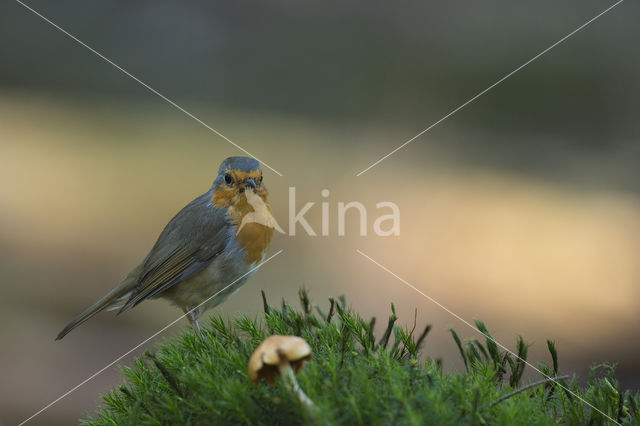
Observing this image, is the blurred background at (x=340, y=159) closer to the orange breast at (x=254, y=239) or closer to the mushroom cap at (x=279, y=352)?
Result: the orange breast at (x=254, y=239)

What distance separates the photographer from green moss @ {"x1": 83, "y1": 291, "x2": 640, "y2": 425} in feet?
4.17

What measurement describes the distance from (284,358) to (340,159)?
4.07m

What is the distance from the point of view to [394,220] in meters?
4.72

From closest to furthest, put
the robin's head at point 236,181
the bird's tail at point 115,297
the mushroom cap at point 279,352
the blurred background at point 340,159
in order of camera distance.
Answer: the mushroom cap at point 279,352, the robin's head at point 236,181, the bird's tail at point 115,297, the blurred background at point 340,159

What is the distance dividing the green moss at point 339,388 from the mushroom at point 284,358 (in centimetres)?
2

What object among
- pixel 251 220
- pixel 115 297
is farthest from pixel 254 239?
pixel 115 297

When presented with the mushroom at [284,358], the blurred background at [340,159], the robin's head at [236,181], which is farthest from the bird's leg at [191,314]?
the blurred background at [340,159]

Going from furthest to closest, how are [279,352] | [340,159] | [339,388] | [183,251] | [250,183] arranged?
1. [340,159]
2. [183,251]
3. [250,183]
4. [339,388]
5. [279,352]

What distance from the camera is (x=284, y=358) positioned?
121 centimetres

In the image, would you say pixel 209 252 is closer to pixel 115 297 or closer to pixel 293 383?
pixel 115 297

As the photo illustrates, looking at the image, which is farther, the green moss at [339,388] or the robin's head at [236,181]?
the robin's head at [236,181]

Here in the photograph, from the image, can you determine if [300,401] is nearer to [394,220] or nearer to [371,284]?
[371,284]

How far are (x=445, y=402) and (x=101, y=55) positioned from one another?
5280 mm

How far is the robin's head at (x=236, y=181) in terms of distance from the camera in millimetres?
2254
